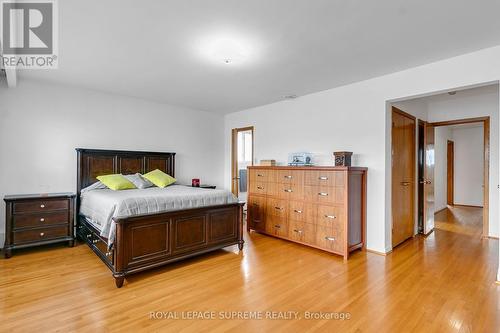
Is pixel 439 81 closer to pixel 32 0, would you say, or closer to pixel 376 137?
pixel 376 137

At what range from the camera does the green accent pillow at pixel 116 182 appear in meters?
3.99

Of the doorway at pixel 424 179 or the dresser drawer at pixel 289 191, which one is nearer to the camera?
the dresser drawer at pixel 289 191

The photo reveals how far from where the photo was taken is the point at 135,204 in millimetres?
2740

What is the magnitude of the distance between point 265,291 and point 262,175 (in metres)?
2.31

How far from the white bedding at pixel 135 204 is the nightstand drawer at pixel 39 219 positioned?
0.31 m

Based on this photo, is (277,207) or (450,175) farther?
(450,175)

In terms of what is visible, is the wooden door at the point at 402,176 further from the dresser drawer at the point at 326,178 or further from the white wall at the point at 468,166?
the white wall at the point at 468,166

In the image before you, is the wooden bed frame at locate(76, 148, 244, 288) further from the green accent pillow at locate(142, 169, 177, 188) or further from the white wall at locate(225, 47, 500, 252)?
the white wall at locate(225, 47, 500, 252)

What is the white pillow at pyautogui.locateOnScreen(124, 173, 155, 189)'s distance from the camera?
4.29m

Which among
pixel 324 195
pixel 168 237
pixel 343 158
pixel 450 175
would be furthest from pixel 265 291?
pixel 450 175

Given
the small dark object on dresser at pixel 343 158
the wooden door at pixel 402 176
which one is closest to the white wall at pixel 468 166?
the wooden door at pixel 402 176

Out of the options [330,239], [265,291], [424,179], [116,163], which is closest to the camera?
[265,291]

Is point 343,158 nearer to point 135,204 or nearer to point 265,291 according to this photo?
point 265,291

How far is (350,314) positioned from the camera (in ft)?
6.93
